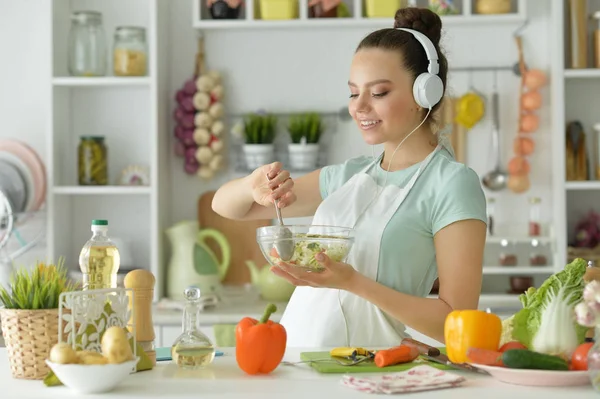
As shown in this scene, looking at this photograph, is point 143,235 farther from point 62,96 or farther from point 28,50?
point 28,50

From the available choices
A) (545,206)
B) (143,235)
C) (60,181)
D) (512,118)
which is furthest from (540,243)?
(60,181)

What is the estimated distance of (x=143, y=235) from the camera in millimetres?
3926

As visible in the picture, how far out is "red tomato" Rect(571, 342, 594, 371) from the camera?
1465 mm

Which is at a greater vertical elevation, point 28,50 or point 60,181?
point 28,50

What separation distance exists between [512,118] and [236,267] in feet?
4.36

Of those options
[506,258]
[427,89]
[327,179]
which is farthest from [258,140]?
[427,89]

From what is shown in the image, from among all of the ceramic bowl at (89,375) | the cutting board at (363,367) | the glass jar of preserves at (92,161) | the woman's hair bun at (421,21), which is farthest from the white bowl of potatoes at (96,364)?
the glass jar of preserves at (92,161)

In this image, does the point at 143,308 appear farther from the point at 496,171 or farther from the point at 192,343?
the point at 496,171

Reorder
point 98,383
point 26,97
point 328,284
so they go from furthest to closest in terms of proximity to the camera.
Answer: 1. point 26,97
2. point 328,284
3. point 98,383

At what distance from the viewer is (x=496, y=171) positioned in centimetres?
379

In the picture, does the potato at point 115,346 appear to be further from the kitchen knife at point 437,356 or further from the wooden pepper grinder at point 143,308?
the kitchen knife at point 437,356

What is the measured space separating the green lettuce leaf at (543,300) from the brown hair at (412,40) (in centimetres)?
73

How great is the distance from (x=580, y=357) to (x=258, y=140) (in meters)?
2.45

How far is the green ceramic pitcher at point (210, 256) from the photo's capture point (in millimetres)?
3666
